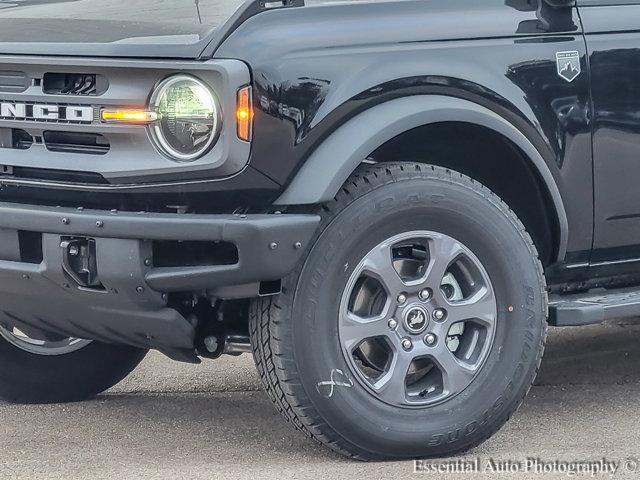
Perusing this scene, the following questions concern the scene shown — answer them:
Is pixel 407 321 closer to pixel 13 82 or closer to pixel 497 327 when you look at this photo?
pixel 497 327

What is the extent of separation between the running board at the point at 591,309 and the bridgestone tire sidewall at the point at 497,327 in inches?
4.3

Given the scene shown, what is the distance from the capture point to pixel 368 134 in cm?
349

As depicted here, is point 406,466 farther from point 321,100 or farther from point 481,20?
point 481,20

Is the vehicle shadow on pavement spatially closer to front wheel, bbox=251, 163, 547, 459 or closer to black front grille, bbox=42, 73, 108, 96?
front wheel, bbox=251, 163, 547, 459

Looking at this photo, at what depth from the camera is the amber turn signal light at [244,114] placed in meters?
3.35

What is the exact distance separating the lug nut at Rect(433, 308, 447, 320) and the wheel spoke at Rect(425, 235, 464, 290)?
0.26ft

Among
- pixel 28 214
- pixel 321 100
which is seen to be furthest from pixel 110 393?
pixel 321 100

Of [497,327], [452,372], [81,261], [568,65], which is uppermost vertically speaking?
[568,65]

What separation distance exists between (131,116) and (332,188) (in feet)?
1.93

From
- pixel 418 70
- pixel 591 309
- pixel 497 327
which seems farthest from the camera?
pixel 591 309

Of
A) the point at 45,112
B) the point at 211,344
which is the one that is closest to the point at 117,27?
the point at 45,112

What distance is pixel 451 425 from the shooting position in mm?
3754

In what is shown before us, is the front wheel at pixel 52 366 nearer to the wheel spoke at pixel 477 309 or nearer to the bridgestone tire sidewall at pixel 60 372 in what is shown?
the bridgestone tire sidewall at pixel 60 372

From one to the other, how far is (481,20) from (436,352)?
102 cm
